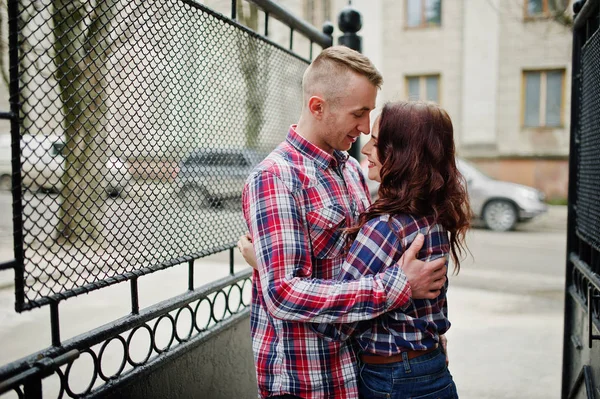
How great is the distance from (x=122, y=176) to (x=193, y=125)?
48cm

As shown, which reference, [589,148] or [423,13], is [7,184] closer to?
[589,148]

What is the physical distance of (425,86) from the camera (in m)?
18.8

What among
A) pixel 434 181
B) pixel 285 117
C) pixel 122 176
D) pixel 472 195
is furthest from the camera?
pixel 472 195

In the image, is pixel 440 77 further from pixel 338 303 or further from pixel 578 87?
pixel 338 303

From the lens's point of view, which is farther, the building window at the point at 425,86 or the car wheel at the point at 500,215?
the building window at the point at 425,86

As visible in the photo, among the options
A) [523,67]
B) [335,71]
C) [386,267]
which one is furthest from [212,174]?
[523,67]

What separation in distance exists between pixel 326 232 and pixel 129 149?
0.78 meters

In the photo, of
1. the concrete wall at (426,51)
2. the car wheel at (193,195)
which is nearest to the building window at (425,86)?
the concrete wall at (426,51)

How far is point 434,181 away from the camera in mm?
1799

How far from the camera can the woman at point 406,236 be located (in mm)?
1766

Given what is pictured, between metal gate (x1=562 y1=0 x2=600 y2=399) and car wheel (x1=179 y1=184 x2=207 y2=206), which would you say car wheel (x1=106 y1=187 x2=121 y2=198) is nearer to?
car wheel (x1=179 y1=184 x2=207 y2=206)

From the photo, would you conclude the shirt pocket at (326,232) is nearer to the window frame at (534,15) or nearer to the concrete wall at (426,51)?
the concrete wall at (426,51)

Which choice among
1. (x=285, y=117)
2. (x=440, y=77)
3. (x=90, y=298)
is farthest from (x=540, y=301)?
(x=440, y=77)

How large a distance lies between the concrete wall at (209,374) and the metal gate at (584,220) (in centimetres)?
170
